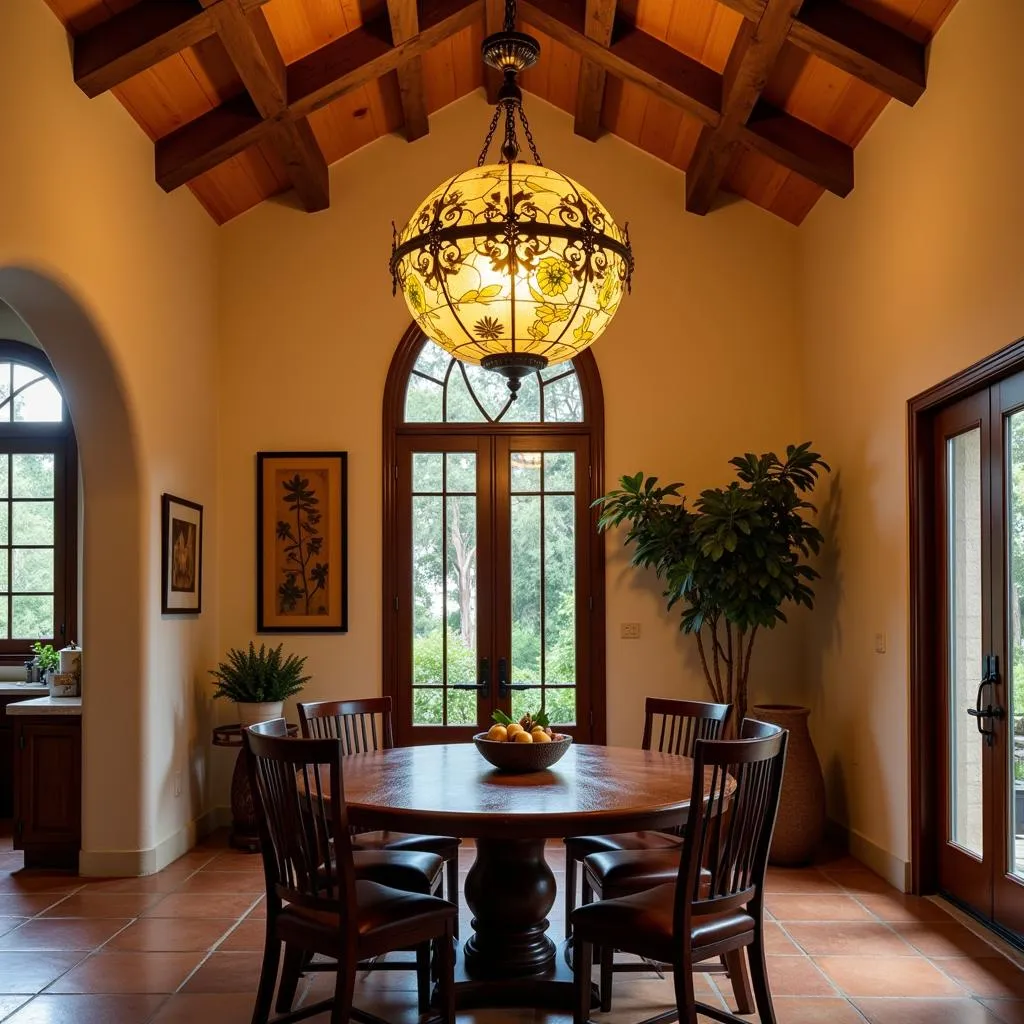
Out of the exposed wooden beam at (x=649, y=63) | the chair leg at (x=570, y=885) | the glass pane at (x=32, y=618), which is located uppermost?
the exposed wooden beam at (x=649, y=63)

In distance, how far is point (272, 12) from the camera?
196 inches

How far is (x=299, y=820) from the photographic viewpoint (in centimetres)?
306

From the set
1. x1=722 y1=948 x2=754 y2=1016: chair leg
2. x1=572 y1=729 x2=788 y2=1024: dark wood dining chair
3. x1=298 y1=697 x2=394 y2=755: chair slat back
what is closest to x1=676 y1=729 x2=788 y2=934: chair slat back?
x1=572 y1=729 x2=788 y2=1024: dark wood dining chair

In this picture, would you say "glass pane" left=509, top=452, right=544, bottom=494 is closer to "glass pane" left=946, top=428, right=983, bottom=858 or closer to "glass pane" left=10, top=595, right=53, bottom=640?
"glass pane" left=946, top=428, right=983, bottom=858

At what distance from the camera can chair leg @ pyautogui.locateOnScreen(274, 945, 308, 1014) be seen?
3389 mm

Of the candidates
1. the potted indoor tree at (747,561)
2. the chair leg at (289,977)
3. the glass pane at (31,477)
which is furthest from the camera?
the glass pane at (31,477)

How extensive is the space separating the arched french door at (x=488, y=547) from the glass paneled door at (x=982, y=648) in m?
2.22

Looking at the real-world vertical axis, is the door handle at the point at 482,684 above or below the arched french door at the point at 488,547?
below

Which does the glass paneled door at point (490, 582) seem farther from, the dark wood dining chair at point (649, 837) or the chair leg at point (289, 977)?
the chair leg at point (289, 977)

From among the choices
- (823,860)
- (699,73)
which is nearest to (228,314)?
(699,73)

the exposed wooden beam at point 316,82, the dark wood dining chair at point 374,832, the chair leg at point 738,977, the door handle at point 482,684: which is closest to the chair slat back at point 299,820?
the dark wood dining chair at point 374,832

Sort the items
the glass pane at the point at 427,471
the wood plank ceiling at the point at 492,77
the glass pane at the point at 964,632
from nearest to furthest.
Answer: the glass pane at the point at 964,632
the wood plank ceiling at the point at 492,77
the glass pane at the point at 427,471

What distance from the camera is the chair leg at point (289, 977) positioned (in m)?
3.39

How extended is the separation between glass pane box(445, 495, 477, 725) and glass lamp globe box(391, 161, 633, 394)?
10.3ft
